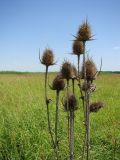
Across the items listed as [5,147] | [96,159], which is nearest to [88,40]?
[96,159]

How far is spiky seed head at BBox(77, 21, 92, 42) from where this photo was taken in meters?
2.55

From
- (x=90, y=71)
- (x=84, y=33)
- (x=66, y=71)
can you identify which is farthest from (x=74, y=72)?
(x=84, y=33)

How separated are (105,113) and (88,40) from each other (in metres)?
4.83

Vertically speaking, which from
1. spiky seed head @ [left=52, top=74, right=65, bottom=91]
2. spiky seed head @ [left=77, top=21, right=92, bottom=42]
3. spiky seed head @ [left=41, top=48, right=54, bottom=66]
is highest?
spiky seed head @ [left=77, top=21, right=92, bottom=42]

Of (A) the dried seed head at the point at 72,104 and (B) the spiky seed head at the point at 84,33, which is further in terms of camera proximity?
(A) the dried seed head at the point at 72,104

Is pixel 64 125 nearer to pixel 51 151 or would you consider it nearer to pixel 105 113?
pixel 51 151

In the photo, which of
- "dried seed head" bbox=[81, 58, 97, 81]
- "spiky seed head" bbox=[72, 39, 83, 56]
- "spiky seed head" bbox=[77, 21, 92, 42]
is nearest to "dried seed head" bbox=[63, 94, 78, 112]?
"dried seed head" bbox=[81, 58, 97, 81]

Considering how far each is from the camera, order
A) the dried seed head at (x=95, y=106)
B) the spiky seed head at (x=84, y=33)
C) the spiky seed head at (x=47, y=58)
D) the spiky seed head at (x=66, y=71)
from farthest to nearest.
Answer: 1. the dried seed head at (x=95, y=106)
2. the spiky seed head at (x=47, y=58)
3. the spiky seed head at (x=66, y=71)
4. the spiky seed head at (x=84, y=33)

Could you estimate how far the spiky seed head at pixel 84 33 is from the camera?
2.55 metres

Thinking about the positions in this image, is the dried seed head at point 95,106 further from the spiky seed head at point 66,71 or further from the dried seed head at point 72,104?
the spiky seed head at point 66,71

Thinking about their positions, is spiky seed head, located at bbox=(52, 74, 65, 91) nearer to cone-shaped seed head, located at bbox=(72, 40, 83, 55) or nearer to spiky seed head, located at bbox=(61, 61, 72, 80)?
spiky seed head, located at bbox=(61, 61, 72, 80)

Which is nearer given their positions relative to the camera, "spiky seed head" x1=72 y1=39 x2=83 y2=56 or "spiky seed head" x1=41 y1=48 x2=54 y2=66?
"spiky seed head" x1=72 y1=39 x2=83 y2=56

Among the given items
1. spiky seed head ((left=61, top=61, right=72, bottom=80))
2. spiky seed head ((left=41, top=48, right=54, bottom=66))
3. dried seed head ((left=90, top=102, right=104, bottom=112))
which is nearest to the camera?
spiky seed head ((left=61, top=61, right=72, bottom=80))

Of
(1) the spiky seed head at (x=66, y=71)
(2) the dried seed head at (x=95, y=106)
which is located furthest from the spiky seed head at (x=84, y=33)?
(2) the dried seed head at (x=95, y=106)
